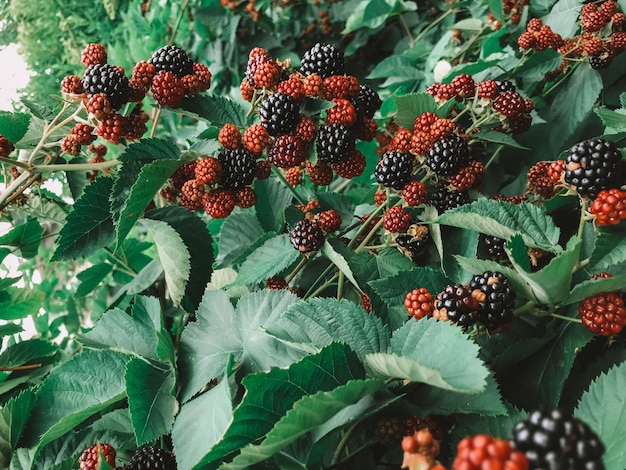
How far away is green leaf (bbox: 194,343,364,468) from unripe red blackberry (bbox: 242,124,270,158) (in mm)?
381

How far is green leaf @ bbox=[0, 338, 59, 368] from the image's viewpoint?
0.97 m

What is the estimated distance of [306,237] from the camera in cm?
78

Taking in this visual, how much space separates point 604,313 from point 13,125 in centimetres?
92

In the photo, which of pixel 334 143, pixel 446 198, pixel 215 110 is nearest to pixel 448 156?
pixel 446 198

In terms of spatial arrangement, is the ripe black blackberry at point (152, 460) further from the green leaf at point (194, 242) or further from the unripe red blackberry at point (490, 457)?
the unripe red blackberry at point (490, 457)

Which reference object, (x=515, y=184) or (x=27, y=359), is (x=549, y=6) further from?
(x=27, y=359)

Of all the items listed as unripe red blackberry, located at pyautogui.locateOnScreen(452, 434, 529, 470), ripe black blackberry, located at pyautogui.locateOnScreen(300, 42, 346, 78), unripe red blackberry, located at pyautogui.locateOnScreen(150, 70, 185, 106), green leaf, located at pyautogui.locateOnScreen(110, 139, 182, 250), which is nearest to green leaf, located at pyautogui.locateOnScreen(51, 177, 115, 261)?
green leaf, located at pyautogui.locateOnScreen(110, 139, 182, 250)

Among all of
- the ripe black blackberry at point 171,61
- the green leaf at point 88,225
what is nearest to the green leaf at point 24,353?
the green leaf at point 88,225

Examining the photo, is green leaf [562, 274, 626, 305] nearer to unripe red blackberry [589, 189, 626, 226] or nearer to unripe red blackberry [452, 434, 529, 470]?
unripe red blackberry [589, 189, 626, 226]

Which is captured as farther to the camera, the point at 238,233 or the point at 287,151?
the point at 238,233

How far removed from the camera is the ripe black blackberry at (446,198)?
78cm

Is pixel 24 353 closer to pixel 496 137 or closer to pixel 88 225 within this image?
pixel 88 225

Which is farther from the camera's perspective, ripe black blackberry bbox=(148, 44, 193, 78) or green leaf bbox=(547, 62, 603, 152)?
green leaf bbox=(547, 62, 603, 152)

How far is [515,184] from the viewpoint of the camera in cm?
102
